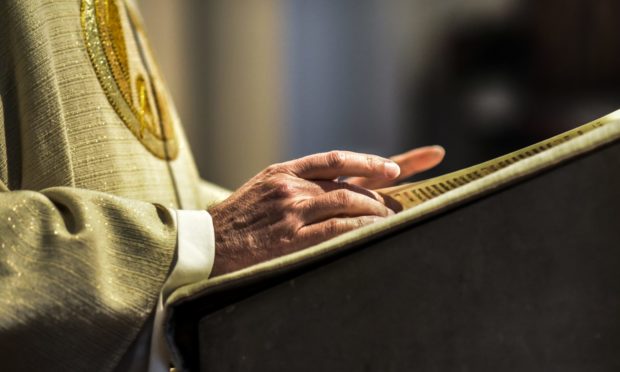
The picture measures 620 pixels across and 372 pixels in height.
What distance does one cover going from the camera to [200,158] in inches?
123

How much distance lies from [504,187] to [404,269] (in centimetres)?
10

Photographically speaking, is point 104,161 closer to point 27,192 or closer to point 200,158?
point 27,192

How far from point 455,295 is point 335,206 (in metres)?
0.13

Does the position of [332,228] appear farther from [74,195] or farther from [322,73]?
[322,73]

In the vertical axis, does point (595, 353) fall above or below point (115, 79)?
below

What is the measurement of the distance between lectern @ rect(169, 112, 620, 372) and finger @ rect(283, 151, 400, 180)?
11cm

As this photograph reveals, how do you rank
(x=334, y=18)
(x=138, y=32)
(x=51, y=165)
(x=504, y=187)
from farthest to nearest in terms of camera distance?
(x=334, y=18)
(x=138, y=32)
(x=51, y=165)
(x=504, y=187)

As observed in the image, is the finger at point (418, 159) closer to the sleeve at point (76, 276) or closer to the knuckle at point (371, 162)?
the knuckle at point (371, 162)

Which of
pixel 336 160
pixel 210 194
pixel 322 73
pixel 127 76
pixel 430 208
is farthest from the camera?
pixel 322 73

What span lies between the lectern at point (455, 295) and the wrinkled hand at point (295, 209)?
67 millimetres

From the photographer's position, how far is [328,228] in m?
0.65

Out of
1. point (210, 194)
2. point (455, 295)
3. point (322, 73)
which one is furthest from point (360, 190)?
point (322, 73)

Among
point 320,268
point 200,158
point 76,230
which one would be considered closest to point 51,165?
point 76,230

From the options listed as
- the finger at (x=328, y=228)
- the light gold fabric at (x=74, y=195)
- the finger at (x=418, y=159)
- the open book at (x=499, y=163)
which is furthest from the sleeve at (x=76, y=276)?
the finger at (x=418, y=159)
